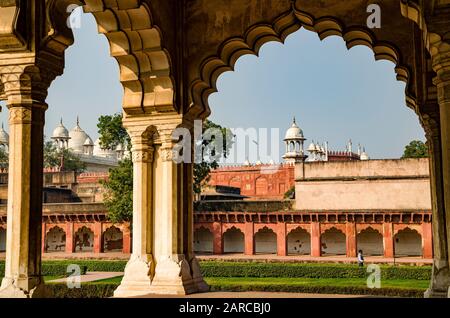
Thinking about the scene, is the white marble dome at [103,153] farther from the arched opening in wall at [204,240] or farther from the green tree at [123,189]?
the green tree at [123,189]

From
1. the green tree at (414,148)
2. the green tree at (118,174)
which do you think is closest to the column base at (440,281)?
the green tree at (118,174)

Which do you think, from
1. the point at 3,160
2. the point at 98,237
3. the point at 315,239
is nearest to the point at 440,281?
the point at 315,239

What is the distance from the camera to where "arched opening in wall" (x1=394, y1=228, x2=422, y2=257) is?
30266 millimetres

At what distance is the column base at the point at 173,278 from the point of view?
284 inches

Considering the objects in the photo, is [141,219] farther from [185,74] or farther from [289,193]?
[289,193]

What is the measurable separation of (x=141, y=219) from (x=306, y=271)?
1689cm

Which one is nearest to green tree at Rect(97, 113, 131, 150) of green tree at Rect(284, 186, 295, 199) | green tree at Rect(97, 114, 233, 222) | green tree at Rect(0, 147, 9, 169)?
green tree at Rect(97, 114, 233, 222)

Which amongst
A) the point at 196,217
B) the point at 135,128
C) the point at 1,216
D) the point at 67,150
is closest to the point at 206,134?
the point at 196,217

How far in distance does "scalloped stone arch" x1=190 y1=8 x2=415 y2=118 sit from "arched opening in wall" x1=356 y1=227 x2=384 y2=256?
80.0 ft

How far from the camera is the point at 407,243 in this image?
3044 cm

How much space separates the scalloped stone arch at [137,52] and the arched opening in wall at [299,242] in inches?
1014

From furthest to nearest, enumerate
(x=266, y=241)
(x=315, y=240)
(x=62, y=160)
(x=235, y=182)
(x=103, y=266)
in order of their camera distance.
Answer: (x=62, y=160) → (x=235, y=182) → (x=266, y=241) → (x=315, y=240) → (x=103, y=266)

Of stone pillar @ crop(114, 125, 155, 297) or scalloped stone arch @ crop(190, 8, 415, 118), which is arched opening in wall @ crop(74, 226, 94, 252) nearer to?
stone pillar @ crop(114, 125, 155, 297)
